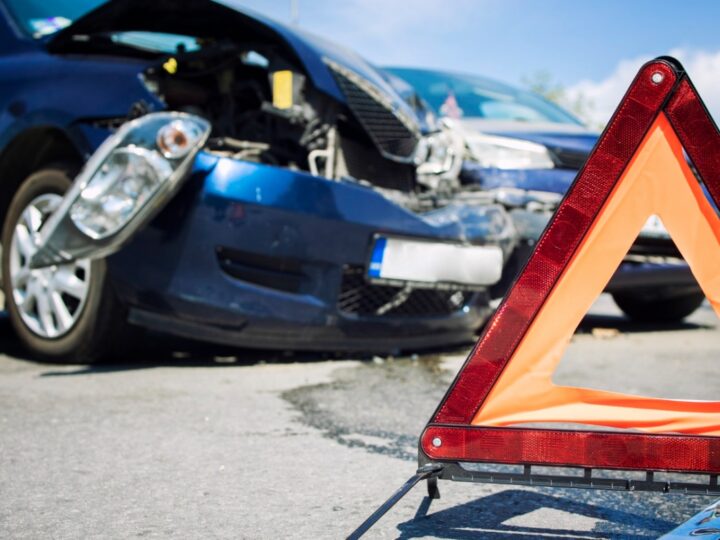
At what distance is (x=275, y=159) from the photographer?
14.0 ft

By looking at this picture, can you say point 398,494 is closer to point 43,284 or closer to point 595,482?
point 595,482

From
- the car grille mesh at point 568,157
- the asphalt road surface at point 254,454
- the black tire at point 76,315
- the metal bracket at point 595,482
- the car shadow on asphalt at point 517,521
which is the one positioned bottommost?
the car shadow on asphalt at point 517,521

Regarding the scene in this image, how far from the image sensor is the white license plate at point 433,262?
3.99 meters

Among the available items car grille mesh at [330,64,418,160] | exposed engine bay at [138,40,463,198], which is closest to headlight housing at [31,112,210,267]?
exposed engine bay at [138,40,463,198]

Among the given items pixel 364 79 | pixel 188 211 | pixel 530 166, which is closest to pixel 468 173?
pixel 530 166

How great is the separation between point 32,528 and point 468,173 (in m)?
3.65

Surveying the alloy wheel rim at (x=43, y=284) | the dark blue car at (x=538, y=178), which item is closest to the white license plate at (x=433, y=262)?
the dark blue car at (x=538, y=178)

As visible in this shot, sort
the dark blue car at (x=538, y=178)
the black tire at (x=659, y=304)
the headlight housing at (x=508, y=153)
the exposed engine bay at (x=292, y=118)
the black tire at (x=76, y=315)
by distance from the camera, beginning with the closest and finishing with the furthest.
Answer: the black tire at (x=76, y=315) → the exposed engine bay at (x=292, y=118) → the dark blue car at (x=538, y=178) → the headlight housing at (x=508, y=153) → the black tire at (x=659, y=304)

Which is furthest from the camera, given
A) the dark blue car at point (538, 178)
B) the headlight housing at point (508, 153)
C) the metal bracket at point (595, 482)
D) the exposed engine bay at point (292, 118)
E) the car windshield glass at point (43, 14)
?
the headlight housing at point (508, 153)

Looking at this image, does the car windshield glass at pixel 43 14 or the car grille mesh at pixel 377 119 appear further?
the car windshield glass at pixel 43 14

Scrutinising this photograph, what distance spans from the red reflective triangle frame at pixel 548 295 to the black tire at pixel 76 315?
7.52ft

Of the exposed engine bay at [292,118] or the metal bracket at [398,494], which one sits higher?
the exposed engine bay at [292,118]

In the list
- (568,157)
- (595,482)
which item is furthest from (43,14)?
(595,482)

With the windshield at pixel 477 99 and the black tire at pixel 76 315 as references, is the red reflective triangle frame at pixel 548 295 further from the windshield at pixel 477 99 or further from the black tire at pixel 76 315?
the windshield at pixel 477 99
